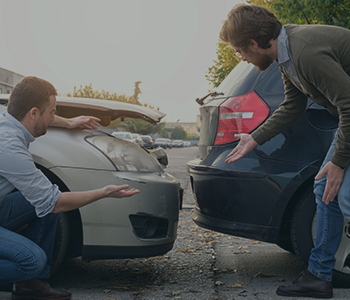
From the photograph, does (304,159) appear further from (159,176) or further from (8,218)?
(8,218)

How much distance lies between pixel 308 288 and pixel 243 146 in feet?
3.14

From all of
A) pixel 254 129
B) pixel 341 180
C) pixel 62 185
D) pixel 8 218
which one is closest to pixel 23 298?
pixel 8 218

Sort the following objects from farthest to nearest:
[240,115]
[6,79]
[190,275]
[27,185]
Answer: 1. [6,79]
2. [190,275]
3. [240,115]
4. [27,185]

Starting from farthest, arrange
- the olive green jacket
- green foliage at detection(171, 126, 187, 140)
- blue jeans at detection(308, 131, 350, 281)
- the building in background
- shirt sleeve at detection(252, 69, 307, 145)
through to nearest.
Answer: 1. green foliage at detection(171, 126, 187, 140)
2. the building in background
3. shirt sleeve at detection(252, 69, 307, 145)
4. blue jeans at detection(308, 131, 350, 281)
5. the olive green jacket

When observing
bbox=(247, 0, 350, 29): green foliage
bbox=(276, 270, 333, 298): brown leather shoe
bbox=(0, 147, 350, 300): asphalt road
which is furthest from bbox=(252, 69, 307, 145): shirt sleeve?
bbox=(247, 0, 350, 29): green foliage

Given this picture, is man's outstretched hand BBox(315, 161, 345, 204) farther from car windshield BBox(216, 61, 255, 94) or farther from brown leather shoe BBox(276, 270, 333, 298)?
car windshield BBox(216, 61, 255, 94)

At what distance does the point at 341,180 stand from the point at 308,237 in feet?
1.90

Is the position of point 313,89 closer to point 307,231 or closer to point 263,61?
point 263,61

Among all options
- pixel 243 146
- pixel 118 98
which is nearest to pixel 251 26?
pixel 243 146

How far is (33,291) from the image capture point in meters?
2.82

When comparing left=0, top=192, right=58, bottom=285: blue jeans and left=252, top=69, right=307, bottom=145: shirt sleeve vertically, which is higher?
left=252, top=69, right=307, bottom=145: shirt sleeve

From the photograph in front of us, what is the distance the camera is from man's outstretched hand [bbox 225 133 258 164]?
9.62 feet

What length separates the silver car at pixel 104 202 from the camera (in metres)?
2.97

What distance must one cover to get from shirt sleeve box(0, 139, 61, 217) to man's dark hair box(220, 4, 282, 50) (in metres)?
1.28
